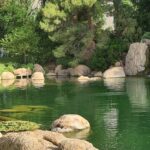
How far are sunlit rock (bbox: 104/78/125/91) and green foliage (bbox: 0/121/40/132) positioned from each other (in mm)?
12628

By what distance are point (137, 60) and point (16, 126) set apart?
2254 cm

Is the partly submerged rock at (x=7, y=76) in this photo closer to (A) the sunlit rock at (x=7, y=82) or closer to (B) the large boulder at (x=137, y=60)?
(A) the sunlit rock at (x=7, y=82)

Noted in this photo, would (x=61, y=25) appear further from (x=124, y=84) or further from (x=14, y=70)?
(x=124, y=84)

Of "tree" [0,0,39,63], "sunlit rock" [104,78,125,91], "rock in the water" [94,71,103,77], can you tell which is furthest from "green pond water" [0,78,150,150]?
"tree" [0,0,39,63]

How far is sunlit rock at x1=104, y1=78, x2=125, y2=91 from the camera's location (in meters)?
29.4

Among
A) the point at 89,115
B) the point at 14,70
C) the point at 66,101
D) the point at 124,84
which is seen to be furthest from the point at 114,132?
the point at 14,70

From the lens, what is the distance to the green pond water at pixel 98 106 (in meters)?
15.0

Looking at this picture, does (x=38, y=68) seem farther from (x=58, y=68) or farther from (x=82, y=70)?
(x=82, y=70)

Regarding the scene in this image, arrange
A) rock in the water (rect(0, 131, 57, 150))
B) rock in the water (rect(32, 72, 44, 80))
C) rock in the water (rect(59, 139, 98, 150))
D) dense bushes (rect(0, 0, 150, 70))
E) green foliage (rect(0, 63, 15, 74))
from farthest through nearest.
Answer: green foliage (rect(0, 63, 15, 74))
dense bushes (rect(0, 0, 150, 70))
rock in the water (rect(32, 72, 44, 80))
rock in the water (rect(0, 131, 57, 150))
rock in the water (rect(59, 139, 98, 150))

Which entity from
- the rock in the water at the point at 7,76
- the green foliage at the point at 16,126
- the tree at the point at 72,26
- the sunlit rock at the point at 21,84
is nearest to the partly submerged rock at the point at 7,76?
the rock in the water at the point at 7,76

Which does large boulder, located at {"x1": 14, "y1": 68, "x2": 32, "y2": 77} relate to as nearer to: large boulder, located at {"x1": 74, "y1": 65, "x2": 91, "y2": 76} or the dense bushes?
the dense bushes

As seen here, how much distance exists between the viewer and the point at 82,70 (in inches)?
1537

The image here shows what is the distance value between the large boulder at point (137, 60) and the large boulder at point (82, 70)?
315 centimetres

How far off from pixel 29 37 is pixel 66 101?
20.0 metres
